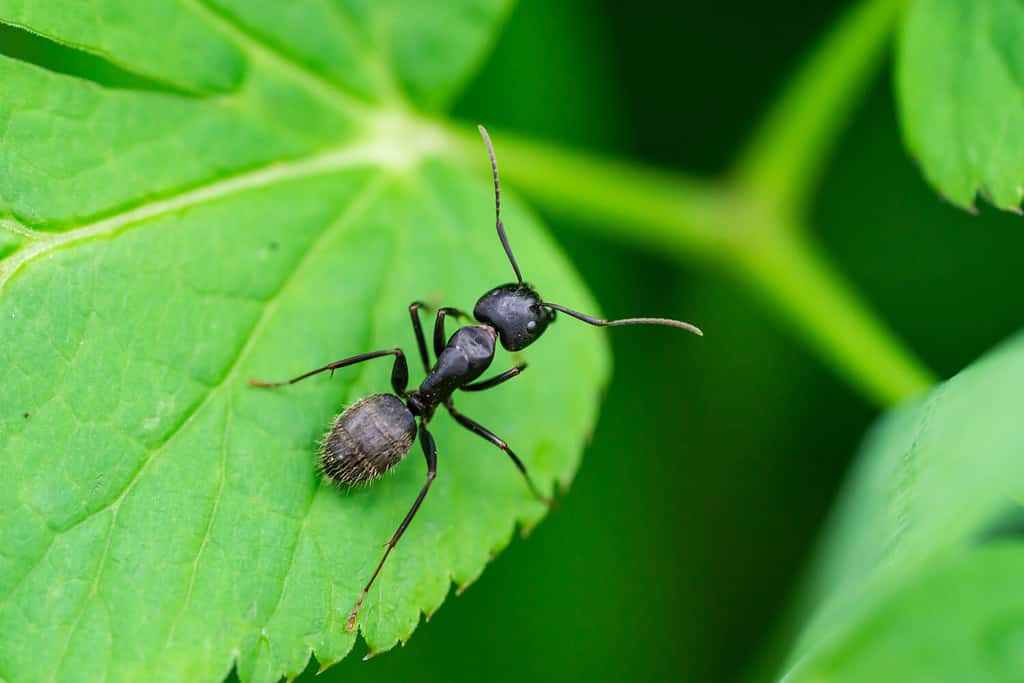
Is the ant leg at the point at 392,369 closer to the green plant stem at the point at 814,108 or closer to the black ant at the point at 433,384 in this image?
the black ant at the point at 433,384

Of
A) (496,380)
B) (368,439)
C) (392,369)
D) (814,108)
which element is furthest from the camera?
(814,108)

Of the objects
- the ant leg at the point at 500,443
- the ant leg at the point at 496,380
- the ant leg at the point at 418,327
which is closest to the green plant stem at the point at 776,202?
the ant leg at the point at 418,327

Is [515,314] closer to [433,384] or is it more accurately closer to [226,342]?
[433,384]

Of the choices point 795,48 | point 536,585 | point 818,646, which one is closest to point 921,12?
point 795,48

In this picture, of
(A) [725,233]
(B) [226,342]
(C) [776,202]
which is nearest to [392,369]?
(B) [226,342]

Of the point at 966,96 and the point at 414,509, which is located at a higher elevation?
the point at 414,509

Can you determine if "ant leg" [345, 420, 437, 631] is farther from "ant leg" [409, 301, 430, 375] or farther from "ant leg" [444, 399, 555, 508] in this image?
"ant leg" [409, 301, 430, 375]
